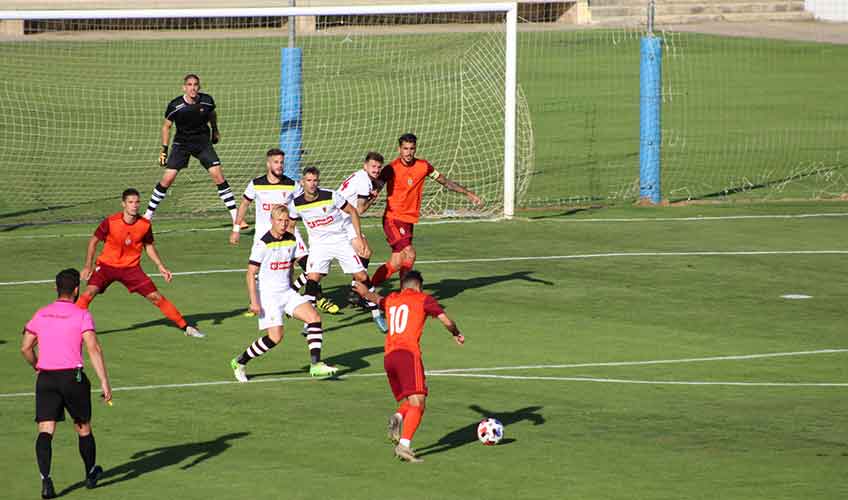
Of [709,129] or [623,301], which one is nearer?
[623,301]

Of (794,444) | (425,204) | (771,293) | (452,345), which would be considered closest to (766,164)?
(425,204)

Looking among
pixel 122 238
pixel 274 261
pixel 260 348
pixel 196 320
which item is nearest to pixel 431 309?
pixel 260 348

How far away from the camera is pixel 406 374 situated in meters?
13.8

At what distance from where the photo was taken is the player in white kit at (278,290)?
1684 cm

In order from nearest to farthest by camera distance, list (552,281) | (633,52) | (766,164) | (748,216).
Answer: (552,281)
(748,216)
(766,164)
(633,52)

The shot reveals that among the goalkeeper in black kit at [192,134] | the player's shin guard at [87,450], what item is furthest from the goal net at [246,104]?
the player's shin guard at [87,450]

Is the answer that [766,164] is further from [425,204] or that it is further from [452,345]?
[452,345]

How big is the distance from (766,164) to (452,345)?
18.6 m

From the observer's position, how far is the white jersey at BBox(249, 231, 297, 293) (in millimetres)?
16969

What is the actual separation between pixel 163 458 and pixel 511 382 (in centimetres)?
445

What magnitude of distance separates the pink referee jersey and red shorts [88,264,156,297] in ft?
19.3

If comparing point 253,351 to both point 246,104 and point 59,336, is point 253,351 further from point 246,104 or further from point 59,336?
point 246,104

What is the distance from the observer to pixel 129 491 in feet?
42.1

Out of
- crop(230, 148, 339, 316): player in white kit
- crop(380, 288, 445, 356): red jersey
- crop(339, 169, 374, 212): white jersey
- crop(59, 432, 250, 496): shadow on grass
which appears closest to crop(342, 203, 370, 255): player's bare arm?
crop(230, 148, 339, 316): player in white kit
